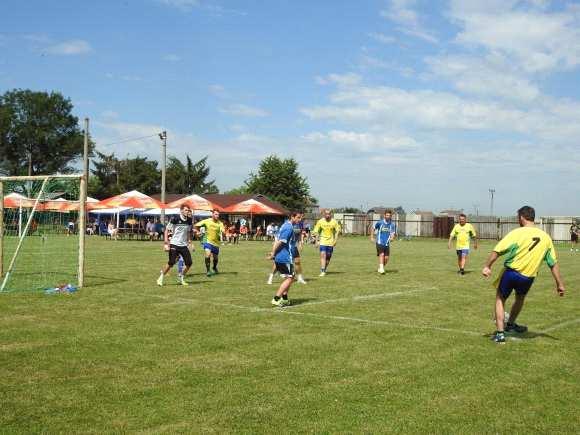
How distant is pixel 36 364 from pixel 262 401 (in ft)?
10.0

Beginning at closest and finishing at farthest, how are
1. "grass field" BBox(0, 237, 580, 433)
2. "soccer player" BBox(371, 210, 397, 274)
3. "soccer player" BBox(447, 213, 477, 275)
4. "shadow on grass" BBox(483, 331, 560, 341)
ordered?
1. "grass field" BBox(0, 237, 580, 433)
2. "shadow on grass" BBox(483, 331, 560, 341)
3. "soccer player" BBox(371, 210, 397, 274)
4. "soccer player" BBox(447, 213, 477, 275)

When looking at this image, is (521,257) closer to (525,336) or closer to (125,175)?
(525,336)

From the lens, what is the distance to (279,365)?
778 centimetres

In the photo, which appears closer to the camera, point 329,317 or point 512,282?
point 512,282

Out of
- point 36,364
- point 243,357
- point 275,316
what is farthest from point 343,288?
point 36,364

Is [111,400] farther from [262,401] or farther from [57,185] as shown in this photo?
[57,185]

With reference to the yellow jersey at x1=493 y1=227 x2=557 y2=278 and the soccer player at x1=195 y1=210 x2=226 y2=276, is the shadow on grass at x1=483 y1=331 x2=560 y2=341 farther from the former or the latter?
the soccer player at x1=195 y1=210 x2=226 y2=276

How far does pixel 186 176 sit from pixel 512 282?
8895cm

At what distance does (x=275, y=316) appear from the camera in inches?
452

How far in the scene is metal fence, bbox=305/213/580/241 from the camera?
57.9 metres

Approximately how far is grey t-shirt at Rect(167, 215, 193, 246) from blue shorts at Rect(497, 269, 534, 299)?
343 inches

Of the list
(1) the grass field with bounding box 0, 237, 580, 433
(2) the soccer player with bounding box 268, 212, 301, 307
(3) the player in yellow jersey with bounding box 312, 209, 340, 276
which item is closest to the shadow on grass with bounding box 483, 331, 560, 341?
(1) the grass field with bounding box 0, 237, 580, 433

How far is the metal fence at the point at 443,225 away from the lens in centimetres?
5791

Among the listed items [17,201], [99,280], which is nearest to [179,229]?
[99,280]
